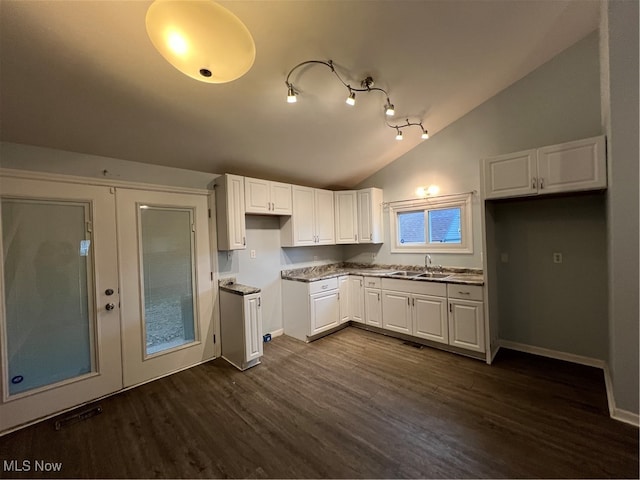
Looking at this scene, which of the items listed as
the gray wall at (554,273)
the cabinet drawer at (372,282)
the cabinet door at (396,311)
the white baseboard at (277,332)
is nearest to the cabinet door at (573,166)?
the gray wall at (554,273)

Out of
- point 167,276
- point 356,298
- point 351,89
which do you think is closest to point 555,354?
point 356,298

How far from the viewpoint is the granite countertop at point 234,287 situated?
9.76 feet

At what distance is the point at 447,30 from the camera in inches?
84.4

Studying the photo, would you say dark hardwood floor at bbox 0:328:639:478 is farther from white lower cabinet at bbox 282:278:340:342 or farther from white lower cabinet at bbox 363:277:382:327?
white lower cabinet at bbox 363:277:382:327

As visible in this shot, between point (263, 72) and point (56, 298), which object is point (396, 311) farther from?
point (56, 298)

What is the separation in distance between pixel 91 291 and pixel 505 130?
484 cm

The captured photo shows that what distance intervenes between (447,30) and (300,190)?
2.44 m

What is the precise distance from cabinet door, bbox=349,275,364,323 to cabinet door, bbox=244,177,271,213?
1.72 m

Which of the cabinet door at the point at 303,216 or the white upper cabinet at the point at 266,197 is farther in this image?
the cabinet door at the point at 303,216

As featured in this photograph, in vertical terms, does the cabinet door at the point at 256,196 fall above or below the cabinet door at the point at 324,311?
above

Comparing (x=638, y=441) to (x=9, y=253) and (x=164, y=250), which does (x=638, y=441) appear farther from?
(x=9, y=253)

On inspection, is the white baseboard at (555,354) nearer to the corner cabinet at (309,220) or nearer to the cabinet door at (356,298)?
the cabinet door at (356,298)

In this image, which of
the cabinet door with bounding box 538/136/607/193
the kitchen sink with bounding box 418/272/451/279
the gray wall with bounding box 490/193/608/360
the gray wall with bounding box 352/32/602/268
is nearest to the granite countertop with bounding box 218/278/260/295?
the kitchen sink with bounding box 418/272/451/279

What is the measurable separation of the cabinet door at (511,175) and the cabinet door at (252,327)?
2832 mm
